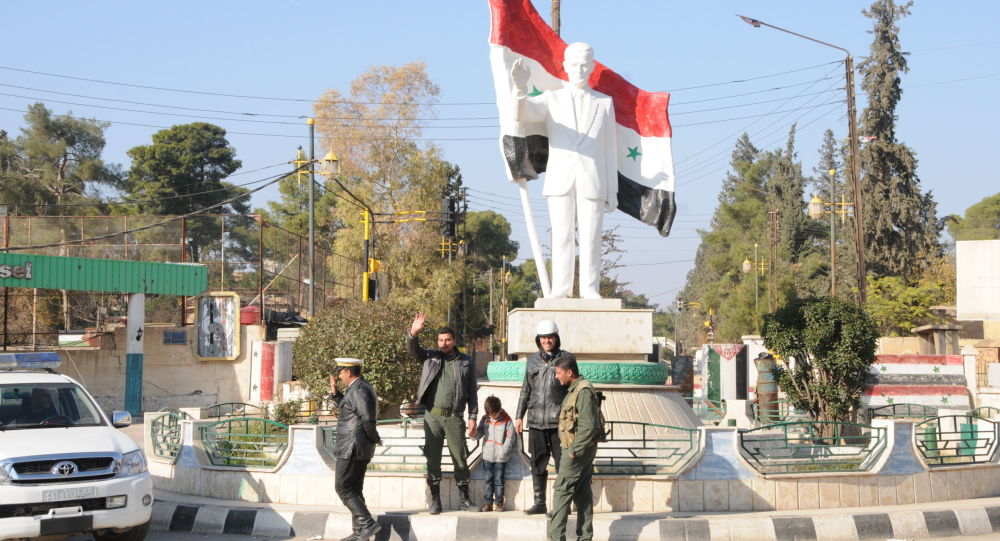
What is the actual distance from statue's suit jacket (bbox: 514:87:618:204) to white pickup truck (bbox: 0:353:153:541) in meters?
6.21

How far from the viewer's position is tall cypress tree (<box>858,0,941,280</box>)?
43.4m

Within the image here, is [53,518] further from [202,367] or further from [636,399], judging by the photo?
[202,367]

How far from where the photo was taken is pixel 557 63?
45.4 feet

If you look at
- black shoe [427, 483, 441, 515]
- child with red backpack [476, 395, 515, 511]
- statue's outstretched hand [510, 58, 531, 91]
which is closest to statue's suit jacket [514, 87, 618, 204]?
statue's outstretched hand [510, 58, 531, 91]

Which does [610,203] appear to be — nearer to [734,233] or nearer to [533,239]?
[533,239]

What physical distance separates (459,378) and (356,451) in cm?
119

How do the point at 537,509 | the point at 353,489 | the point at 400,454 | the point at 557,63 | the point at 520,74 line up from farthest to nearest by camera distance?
the point at 557,63, the point at 520,74, the point at 400,454, the point at 537,509, the point at 353,489

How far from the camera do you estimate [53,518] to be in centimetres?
787

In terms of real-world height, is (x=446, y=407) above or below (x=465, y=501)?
above

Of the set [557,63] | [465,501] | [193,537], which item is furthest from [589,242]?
[193,537]

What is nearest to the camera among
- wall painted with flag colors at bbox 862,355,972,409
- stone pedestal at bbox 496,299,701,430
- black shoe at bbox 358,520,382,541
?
black shoe at bbox 358,520,382,541

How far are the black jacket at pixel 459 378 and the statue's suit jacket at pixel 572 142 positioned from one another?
4340mm

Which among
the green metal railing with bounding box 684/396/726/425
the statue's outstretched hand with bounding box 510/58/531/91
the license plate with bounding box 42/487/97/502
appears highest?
the statue's outstretched hand with bounding box 510/58/531/91

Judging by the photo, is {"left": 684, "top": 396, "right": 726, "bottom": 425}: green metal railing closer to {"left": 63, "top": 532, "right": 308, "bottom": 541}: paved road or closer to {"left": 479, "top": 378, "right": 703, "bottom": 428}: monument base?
{"left": 479, "top": 378, "right": 703, "bottom": 428}: monument base
